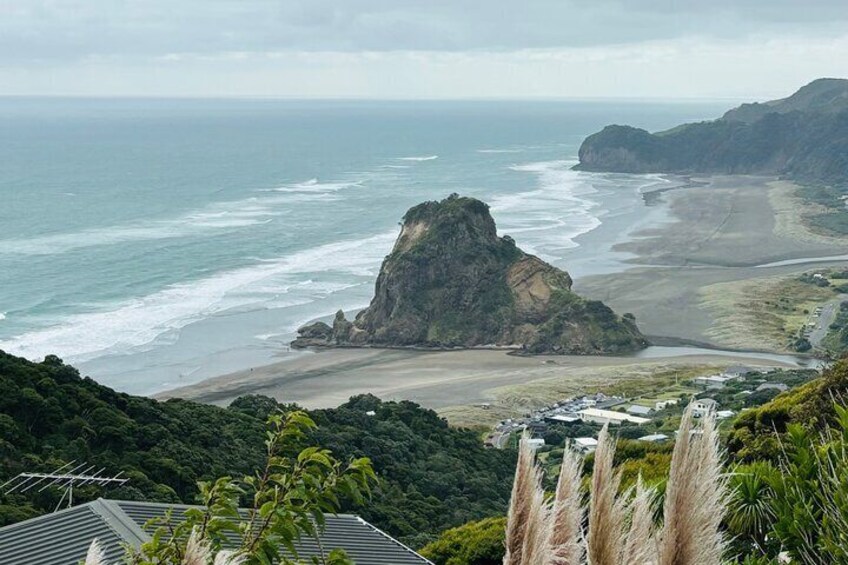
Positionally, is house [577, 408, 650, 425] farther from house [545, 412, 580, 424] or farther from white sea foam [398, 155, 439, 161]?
white sea foam [398, 155, 439, 161]

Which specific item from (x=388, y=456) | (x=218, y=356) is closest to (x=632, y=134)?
(x=218, y=356)

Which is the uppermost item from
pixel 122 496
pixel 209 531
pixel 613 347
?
pixel 209 531

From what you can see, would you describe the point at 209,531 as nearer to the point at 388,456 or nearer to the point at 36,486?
the point at 36,486

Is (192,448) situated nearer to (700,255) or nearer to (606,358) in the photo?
(606,358)

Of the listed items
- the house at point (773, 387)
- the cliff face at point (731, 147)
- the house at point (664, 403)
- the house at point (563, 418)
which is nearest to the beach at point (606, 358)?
the house at point (563, 418)

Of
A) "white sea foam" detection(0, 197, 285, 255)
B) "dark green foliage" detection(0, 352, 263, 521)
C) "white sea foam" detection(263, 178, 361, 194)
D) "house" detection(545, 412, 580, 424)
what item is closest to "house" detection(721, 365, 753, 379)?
"house" detection(545, 412, 580, 424)

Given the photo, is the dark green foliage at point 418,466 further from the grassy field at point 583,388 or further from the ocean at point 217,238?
the ocean at point 217,238
